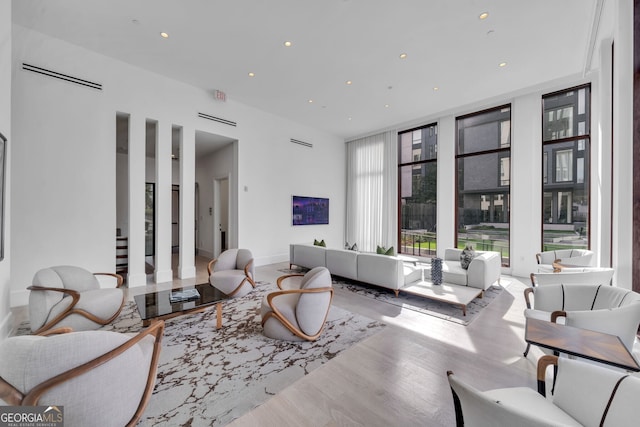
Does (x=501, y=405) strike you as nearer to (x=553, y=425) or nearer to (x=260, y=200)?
(x=553, y=425)

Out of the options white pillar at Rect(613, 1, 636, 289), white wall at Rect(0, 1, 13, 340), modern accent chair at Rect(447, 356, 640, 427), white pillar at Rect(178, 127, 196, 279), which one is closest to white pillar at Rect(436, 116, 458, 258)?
white pillar at Rect(613, 1, 636, 289)

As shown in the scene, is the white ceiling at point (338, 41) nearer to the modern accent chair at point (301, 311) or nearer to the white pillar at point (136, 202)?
the white pillar at point (136, 202)

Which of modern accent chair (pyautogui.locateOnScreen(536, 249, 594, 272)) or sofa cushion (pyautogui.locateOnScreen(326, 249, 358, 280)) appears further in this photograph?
sofa cushion (pyautogui.locateOnScreen(326, 249, 358, 280))

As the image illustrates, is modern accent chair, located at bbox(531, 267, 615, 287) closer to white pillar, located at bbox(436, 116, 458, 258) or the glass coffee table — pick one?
white pillar, located at bbox(436, 116, 458, 258)

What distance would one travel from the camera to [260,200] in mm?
6355

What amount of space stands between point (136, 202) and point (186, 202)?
0.82 metres

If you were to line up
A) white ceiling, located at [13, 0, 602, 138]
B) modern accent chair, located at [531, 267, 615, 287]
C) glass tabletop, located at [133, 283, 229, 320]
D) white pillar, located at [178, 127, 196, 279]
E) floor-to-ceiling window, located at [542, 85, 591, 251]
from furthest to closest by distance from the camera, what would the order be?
white pillar, located at [178, 127, 196, 279] < floor-to-ceiling window, located at [542, 85, 591, 251] < white ceiling, located at [13, 0, 602, 138] < modern accent chair, located at [531, 267, 615, 287] < glass tabletop, located at [133, 283, 229, 320]

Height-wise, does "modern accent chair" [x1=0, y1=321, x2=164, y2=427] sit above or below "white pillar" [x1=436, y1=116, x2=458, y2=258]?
below

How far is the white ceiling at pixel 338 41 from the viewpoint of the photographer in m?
3.14

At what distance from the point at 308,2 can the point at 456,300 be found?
4230 millimetres

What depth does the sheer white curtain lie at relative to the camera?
7508mm

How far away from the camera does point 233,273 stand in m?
3.79

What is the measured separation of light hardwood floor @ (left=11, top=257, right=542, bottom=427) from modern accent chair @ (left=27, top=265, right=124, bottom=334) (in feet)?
7.31

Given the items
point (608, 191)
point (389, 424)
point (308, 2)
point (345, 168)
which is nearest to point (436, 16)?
point (308, 2)
